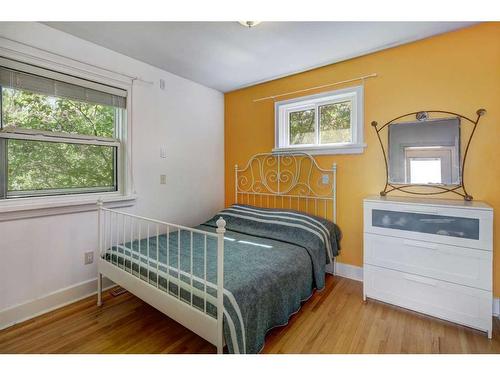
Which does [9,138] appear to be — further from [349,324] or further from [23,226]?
[349,324]

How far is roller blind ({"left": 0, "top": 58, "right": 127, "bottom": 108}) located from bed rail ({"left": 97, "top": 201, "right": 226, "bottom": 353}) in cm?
91

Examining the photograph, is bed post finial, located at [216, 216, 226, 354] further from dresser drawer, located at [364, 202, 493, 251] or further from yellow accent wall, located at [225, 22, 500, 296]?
yellow accent wall, located at [225, 22, 500, 296]

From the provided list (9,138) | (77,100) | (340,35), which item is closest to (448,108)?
(340,35)

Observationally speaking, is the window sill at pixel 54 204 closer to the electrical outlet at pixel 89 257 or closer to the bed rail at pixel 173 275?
the bed rail at pixel 173 275

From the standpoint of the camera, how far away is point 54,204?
A: 6.21 ft

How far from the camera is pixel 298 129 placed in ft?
9.45

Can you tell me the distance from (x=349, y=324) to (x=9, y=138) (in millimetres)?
2781

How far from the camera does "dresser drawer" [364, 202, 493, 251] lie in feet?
5.33

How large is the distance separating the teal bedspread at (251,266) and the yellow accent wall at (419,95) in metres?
0.46

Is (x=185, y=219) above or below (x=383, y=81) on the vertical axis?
below

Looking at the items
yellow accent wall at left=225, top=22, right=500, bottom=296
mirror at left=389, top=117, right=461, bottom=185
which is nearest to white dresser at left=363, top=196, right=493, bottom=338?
mirror at left=389, top=117, right=461, bottom=185

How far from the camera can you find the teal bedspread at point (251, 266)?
1.32 metres

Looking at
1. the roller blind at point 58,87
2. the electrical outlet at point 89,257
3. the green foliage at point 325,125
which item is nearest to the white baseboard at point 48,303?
the electrical outlet at point 89,257
